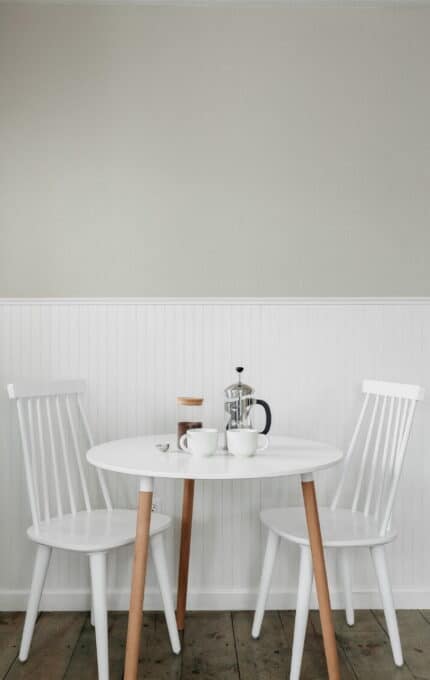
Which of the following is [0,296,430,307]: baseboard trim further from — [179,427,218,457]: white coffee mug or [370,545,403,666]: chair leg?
[370,545,403,666]: chair leg

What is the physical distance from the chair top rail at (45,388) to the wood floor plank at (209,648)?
3.27 ft

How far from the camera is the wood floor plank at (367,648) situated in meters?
2.00

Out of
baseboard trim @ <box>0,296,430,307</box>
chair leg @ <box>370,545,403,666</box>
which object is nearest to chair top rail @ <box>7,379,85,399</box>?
baseboard trim @ <box>0,296,430,307</box>

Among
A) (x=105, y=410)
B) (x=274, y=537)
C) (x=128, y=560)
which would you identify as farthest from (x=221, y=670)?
(x=105, y=410)

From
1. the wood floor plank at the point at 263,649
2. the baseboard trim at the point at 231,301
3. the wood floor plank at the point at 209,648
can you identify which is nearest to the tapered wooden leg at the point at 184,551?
the wood floor plank at the point at 209,648

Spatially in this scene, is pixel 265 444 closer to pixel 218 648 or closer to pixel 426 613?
pixel 218 648

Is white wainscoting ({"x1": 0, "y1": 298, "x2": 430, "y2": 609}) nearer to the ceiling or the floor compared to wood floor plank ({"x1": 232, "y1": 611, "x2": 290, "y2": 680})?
nearer to the ceiling

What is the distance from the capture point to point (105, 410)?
2.49 m

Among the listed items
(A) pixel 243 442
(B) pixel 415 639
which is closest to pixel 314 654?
(B) pixel 415 639

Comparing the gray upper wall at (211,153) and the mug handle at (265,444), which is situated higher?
the gray upper wall at (211,153)

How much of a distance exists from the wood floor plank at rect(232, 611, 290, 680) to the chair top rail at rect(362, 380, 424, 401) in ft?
3.17

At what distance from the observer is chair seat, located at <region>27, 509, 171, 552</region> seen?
1886 millimetres

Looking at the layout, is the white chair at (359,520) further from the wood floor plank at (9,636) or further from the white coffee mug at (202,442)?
the wood floor plank at (9,636)

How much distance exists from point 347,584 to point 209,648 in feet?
1.96
